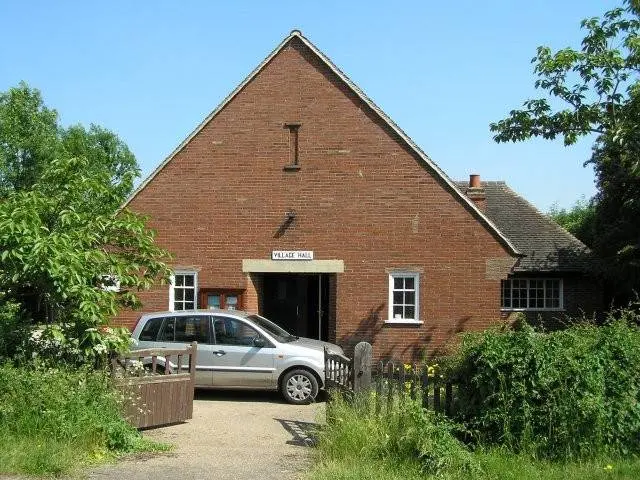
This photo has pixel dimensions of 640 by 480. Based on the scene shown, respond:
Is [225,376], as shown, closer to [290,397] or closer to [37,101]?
[290,397]

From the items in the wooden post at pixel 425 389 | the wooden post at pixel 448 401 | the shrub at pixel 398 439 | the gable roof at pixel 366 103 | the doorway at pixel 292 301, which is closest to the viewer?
the shrub at pixel 398 439

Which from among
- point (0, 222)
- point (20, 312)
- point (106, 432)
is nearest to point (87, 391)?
point (106, 432)

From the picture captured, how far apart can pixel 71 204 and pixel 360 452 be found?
530 cm

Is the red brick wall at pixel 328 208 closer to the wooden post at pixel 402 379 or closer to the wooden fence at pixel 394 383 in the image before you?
the wooden fence at pixel 394 383

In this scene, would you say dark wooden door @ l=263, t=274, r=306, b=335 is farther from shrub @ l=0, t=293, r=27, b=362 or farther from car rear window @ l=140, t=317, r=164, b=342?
shrub @ l=0, t=293, r=27, b=362

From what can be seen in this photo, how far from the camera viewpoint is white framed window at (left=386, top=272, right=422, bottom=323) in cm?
1958

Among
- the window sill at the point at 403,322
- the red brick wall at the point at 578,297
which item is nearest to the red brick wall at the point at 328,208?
the window sill at the point at 403,322

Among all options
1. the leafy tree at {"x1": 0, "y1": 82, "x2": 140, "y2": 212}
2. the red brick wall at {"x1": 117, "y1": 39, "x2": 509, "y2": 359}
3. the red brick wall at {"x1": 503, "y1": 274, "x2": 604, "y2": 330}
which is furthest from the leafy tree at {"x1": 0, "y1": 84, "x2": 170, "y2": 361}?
the leafy tree at {"x1": 0, "y1": 82, "x2": 140, "y2": 212}

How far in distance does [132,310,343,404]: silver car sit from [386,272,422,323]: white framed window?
17.1 ft

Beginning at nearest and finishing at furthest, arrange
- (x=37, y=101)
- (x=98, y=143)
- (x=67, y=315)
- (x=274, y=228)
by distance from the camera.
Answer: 1. (x=67, y=315)
2. (x=274, y=228)
3. (x=37, y=101)
4. (x=98, y=143)

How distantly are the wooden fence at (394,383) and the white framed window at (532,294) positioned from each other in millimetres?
14022

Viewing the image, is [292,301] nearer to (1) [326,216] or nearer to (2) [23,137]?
(1) [326,216]

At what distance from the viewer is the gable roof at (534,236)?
23.4 metres

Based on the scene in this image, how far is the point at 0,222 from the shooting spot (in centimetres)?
982
